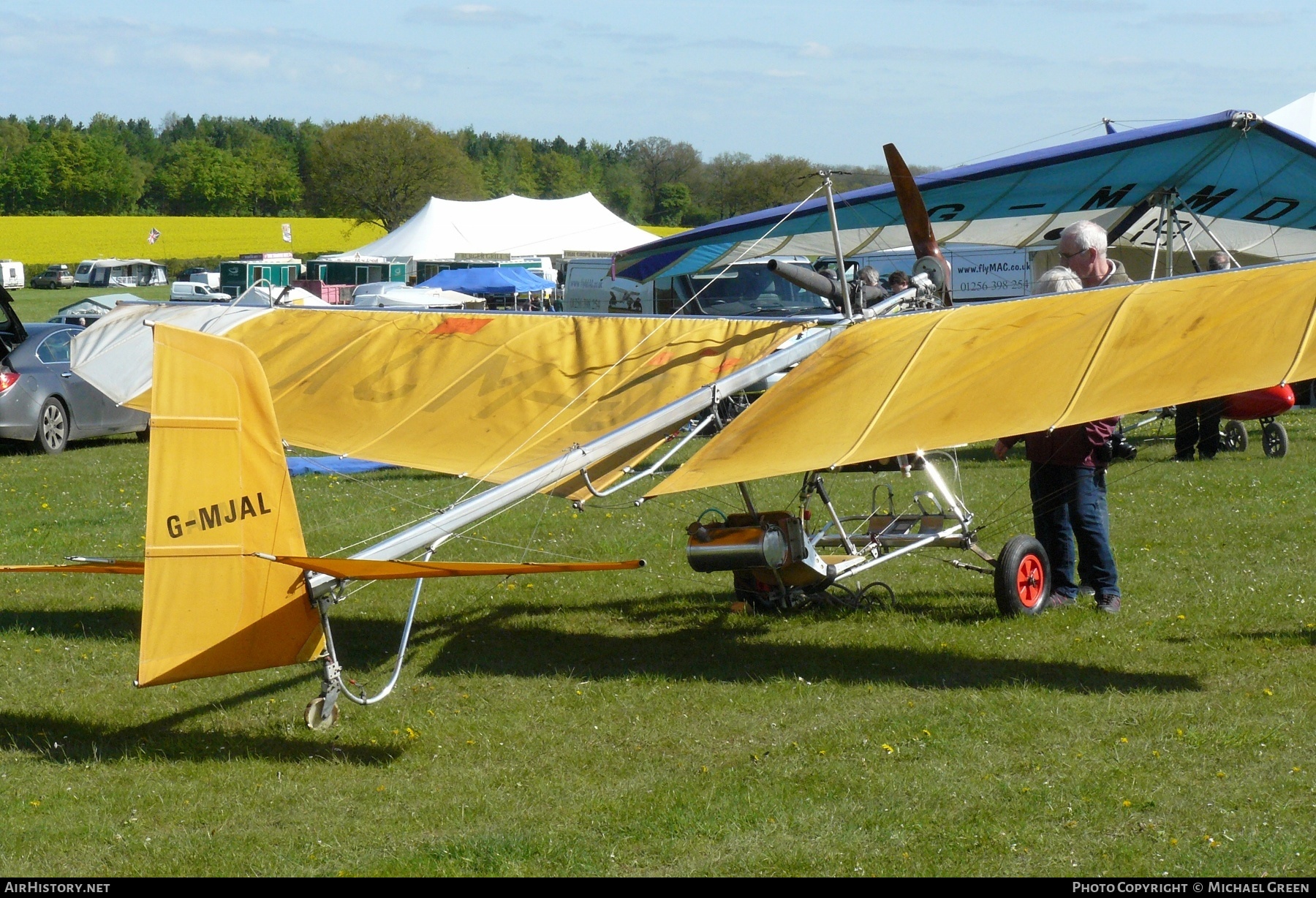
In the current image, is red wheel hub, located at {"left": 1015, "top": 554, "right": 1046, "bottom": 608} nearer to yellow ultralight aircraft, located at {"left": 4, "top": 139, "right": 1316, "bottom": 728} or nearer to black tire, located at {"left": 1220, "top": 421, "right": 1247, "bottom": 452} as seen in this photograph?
yellow ultralight aircraft, located at {"left": 4, "top": 139, "right": 1316, "bottom": 728}

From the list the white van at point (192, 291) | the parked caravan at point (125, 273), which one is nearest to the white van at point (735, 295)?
the white van at point (192, 291)

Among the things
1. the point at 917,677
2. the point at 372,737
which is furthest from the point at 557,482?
the point at 917,677

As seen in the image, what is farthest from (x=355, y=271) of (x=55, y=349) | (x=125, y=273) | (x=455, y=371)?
(x=455, y=371)

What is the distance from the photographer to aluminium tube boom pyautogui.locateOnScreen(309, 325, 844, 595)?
18.3 ft

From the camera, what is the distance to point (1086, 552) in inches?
294

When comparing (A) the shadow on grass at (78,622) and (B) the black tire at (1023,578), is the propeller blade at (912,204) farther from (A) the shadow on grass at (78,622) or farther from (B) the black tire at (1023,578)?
(A) the shadow on grass at (78,622)

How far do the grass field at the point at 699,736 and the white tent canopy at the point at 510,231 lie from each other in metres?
30.4

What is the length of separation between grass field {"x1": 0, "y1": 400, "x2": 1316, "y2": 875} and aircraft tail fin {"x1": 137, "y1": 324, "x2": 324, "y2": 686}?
0.56 meters

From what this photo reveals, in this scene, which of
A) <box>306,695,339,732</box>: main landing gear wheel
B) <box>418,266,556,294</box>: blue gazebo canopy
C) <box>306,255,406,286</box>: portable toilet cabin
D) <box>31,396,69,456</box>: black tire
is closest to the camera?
<box>306,695,339,732</box>: main landing gear wheel

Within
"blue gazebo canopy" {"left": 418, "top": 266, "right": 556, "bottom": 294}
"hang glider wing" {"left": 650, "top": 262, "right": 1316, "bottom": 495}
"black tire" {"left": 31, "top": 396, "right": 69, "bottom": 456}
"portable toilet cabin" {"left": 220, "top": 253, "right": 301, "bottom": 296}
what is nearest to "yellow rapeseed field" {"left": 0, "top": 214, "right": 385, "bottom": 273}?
"portable toilet cabin" {"left": 220, "top": 253, "right": 301, "bottom": 296}

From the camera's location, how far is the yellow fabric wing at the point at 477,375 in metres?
7.58

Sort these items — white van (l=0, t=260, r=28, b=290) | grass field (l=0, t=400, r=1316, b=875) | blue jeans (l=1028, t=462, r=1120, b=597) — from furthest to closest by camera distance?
white van (l=0, t=260, r=28, b=290) < blue jeans (l=1028, t=462, r=1120, b=597) < grass field (l=0, t=400, r=1316, b=875)

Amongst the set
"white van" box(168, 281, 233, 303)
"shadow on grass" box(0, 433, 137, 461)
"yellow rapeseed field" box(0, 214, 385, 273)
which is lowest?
"shadow on grass" box(0, 433, 137, 461)

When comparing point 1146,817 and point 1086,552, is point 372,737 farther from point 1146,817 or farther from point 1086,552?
point 1086,552
